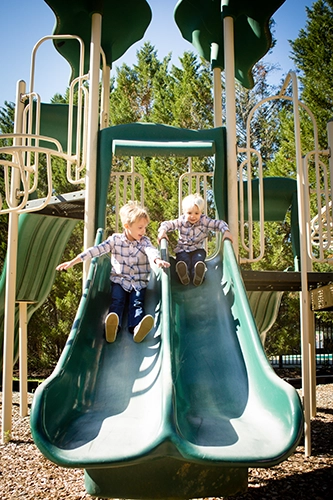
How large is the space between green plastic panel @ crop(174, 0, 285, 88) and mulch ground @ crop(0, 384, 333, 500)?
14.2ft

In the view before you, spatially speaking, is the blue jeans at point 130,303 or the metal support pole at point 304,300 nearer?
the blue jeans at point 130,303

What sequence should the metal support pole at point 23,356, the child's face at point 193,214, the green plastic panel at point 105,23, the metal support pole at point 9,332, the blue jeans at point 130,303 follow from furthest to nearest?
the metal support pole at point 23,356 < the metal support pole at point 9,332 < the green plastic panel at point 105,23 < the child's face at point 193,214 < the blue jeans at point 130,303

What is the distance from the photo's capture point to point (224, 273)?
4004mm

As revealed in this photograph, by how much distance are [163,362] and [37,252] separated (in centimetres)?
365

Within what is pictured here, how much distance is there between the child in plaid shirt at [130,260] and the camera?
3641 mm

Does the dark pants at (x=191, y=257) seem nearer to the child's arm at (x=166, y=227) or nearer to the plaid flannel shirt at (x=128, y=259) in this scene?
the child's arm at (x=166, y=227)

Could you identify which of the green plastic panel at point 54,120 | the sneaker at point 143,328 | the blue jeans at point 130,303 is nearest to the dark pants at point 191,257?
the blue jeans at point 130,303

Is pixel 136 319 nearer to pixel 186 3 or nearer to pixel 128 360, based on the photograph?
pixel 128 360

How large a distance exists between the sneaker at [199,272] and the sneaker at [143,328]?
88 centimetres

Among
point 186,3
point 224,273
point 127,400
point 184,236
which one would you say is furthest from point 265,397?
point 186,3

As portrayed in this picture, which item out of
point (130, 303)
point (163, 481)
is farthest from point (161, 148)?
point (163, 481)

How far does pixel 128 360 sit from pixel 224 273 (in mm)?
1224

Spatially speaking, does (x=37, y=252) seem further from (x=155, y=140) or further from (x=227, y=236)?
(x=227, y=236)

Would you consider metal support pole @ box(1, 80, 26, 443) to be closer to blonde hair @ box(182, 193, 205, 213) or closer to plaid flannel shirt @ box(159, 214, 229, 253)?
plaid flannel shirt @ box(159, 214, 229, 253)
